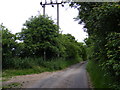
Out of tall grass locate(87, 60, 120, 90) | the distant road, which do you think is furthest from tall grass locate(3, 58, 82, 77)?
tall grass locate(87, 60, 120, 90)

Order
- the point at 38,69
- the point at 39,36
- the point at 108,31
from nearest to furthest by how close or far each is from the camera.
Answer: the point at 108,31 → the point at 38,69 → the point at 39,36

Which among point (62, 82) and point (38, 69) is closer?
point (62, 82)

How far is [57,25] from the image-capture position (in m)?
17.4

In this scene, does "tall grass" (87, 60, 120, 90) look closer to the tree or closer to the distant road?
the distant road

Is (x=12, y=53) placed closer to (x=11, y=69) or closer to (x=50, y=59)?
(x=11, y=69)

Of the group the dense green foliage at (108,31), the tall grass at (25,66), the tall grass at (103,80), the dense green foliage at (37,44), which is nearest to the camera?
the dense green foliage at (108,31)

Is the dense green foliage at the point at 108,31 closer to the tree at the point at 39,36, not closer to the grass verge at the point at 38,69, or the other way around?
the grass verge at the point at 38,69

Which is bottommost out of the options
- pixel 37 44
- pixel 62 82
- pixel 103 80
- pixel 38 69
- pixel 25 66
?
pixel 62 82

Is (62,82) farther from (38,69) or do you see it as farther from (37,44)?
(37,44)

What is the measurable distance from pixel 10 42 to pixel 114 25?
8651 millimetres

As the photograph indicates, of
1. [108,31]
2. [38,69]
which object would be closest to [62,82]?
[108,31]

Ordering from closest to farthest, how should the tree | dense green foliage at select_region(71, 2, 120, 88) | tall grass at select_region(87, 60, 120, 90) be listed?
dense green foliage at select_region(71, 2, 120, 88) < tall grass at select_region(87, 60, 120, 90) < the tree

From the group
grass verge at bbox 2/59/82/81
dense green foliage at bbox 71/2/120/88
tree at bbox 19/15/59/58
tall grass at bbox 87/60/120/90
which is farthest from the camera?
tree at bbox 19/15/59/58

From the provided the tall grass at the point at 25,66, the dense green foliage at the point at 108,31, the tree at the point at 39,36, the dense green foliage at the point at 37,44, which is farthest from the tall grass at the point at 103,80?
the tree at the point at 39,36
